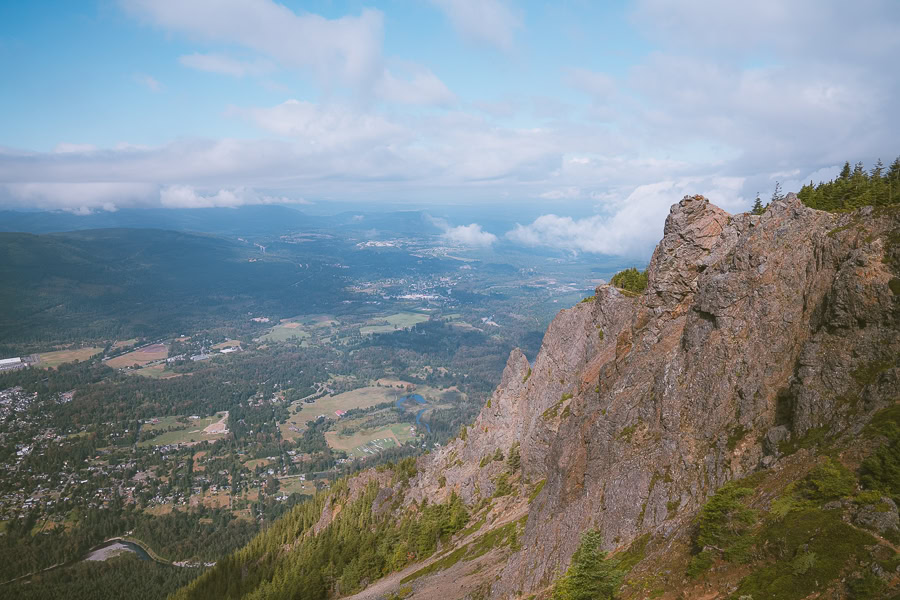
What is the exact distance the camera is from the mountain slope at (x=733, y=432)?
16188 mm

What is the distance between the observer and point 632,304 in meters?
41.3

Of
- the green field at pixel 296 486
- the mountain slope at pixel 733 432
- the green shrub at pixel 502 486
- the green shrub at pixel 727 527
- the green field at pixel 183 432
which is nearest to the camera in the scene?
the mountain slope at pixel 733 432

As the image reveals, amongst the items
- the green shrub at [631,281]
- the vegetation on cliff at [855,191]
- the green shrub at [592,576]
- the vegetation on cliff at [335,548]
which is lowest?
the vegetation on cliff at [335,548]

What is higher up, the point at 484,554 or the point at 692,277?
the point at 692,277

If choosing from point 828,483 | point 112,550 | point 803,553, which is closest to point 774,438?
point 828,483

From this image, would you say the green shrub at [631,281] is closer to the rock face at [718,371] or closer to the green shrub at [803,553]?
the rock face at [718,371]

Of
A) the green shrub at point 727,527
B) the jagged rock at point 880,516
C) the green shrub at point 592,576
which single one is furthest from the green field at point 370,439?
the jagged rock at point 880,516

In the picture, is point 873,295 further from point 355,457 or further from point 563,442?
point 355,457

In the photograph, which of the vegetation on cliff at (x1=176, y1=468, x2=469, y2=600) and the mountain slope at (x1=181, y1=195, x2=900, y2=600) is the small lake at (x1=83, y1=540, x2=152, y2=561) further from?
the mountain slope at (x1=181, y1=195, x2=900, y2=600)

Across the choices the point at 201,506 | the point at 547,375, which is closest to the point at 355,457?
the point at 201,506

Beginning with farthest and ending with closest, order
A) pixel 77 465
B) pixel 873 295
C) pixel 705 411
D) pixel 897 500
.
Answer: pixel 77 465 → pixel 705 411 → pixel 873 295 → pixel 897 500

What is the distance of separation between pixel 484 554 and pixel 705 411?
25424mm

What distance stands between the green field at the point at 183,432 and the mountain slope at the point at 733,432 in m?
162

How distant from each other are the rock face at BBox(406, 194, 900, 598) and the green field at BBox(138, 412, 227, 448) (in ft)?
576
